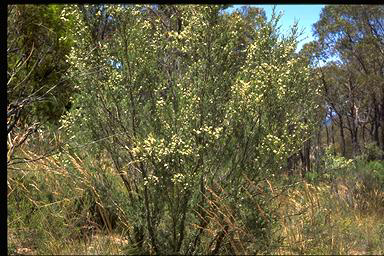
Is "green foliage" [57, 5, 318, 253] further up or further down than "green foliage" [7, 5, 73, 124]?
further down

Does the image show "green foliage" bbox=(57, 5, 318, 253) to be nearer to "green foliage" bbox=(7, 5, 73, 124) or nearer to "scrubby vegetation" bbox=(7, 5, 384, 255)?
"scrubby vegetation" bbox=(7, 5, 384, 255)

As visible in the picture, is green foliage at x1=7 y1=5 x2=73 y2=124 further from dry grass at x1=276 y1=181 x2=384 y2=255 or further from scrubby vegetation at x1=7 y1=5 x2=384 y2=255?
dry grass at x1=276 y1=181 x2=384 y2=255

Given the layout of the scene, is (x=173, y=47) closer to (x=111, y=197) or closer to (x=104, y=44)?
(x=104, y=44)

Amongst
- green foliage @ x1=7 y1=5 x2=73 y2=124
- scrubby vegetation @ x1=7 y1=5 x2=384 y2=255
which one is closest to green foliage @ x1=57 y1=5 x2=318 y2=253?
scrubby vegetation @ x1=7 y1=5 x2=384 y2=255

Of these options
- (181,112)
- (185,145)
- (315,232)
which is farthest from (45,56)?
(315,232)

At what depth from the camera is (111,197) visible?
503 cm

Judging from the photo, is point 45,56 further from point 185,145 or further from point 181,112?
point 185,145

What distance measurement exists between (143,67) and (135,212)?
1353mm

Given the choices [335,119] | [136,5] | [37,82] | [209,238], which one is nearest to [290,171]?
[209,238]

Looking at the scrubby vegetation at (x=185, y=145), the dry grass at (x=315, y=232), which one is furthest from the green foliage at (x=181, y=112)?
the dry grass at (x=315, y=232)

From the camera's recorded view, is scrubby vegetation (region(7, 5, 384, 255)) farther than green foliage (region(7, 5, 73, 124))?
No

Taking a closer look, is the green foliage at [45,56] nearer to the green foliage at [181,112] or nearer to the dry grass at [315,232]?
the green foliage at [181,112]

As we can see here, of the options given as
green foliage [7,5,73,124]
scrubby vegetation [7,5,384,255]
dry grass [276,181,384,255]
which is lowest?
dry grass [276,181,384,255]

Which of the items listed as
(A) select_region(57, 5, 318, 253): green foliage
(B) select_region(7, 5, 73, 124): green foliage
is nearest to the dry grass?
(A) select_region(57, 5, 318, 253): green foliage
